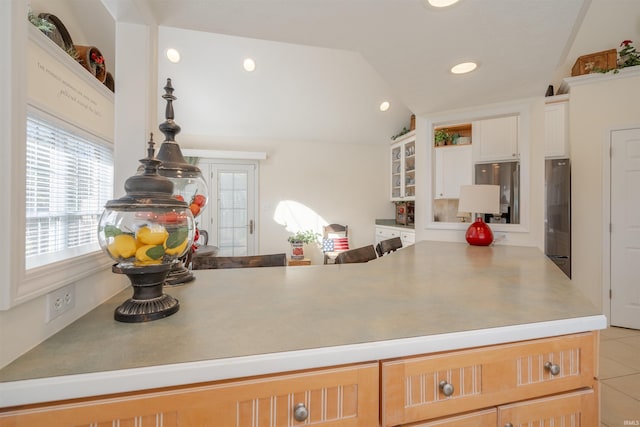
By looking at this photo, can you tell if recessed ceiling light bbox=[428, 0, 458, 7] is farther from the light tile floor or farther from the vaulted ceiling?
the light tile floor

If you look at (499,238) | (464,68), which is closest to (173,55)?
(464,68)

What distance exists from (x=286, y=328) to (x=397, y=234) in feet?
13.1

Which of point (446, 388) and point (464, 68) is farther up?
point (464, 68)

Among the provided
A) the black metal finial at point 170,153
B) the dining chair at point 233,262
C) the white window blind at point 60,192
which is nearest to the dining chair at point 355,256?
the dining chair at point 233,262

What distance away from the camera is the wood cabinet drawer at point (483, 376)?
69 centimetres

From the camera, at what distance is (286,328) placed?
2.46 feet

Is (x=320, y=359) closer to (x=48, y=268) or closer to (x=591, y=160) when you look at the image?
(x=48, y=268)

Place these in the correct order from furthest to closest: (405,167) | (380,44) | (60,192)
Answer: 1. (405,167)
2. (380,44)
3. (60,192)

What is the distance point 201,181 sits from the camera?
4.15ft

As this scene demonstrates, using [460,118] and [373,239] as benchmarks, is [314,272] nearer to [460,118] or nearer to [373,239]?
[460,118]

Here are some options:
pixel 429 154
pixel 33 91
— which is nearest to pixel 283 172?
pixel 429 154

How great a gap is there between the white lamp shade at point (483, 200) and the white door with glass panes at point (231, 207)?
3.58 metres

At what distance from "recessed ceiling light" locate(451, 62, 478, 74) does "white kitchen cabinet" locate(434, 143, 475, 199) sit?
7.15ft

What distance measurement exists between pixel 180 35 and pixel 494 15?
11.4ft
